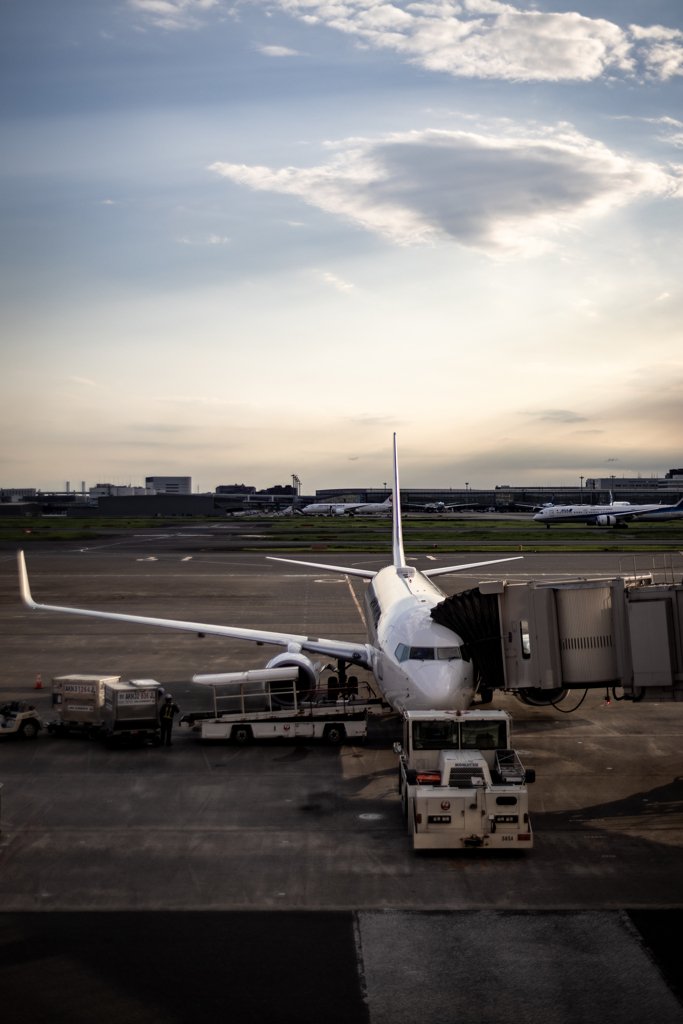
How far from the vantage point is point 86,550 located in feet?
311

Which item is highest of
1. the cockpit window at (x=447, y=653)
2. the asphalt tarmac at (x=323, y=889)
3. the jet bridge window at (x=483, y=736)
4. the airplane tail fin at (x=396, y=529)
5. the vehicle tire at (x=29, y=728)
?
the airplane tail fin at (x=396, y=529)

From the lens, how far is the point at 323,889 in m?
14.9

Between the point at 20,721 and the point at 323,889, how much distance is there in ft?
45.6

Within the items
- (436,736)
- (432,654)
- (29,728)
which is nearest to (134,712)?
(29,728)

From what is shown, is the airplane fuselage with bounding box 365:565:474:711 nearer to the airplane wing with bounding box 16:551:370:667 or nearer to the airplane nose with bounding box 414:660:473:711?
the airplane nose with bounding box 414:660:473:711

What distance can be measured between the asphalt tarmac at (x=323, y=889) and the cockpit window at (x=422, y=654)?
3.38 metres

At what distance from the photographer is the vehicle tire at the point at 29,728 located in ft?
80.9

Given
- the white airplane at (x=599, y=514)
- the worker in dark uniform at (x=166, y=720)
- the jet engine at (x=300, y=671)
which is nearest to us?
the worker in dark uniform at (x=166, y=720)

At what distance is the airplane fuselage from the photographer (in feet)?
69.1

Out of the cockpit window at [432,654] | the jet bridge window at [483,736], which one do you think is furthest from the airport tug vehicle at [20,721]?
the jet bridge window at [483,736]

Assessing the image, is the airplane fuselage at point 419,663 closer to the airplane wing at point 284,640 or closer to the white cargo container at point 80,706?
the airplane wing at point 284,640

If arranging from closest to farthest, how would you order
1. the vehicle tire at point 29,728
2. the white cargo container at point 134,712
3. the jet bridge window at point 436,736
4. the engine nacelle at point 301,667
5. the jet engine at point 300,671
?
the jet bridge window at point 436,736, the white cargo container at point 134,712, the vehicle tire at point 29,728, the jet engine at point 300,671, the engine nacelle at point 301,667

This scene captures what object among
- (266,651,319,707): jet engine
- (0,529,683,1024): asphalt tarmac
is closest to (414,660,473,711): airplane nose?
(0,529,683,1024): asphalt tarmac

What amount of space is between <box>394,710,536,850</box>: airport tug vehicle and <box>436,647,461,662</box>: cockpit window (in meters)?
2.98
